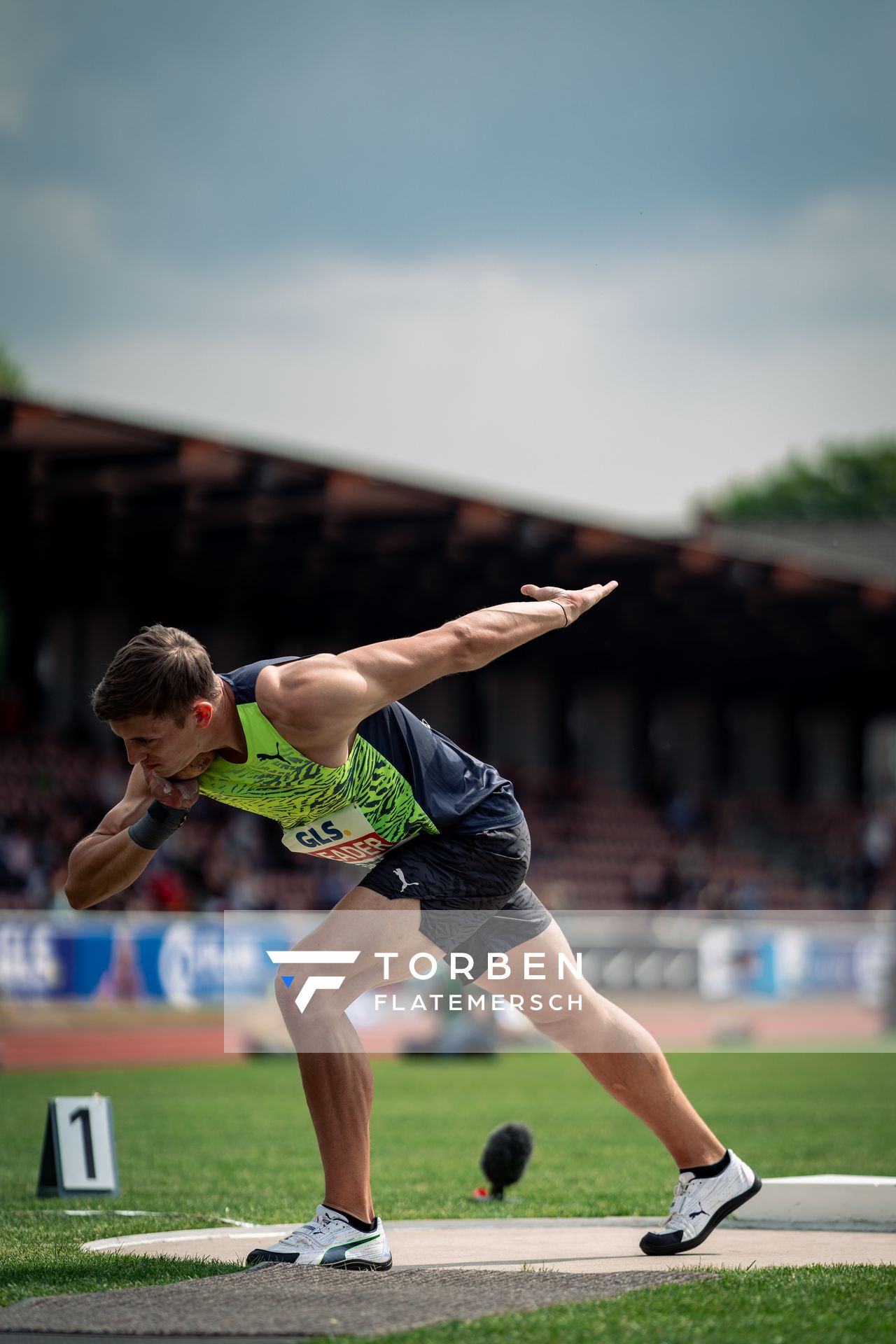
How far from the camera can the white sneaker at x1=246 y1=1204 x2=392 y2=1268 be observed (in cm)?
442

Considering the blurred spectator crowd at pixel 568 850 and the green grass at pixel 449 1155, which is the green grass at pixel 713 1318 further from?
the blurred spectator crowd at pixel 568 850

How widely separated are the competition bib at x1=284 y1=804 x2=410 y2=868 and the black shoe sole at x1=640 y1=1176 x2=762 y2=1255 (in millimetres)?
1412

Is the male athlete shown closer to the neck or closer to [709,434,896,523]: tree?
the neck

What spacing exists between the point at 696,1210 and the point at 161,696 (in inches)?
88.8

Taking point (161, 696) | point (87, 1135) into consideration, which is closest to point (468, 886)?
point (161, 696)

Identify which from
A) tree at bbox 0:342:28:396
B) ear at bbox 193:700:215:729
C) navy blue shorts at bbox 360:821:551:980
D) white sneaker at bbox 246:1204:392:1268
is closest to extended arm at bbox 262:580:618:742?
ear at bbox 193:700:215:729

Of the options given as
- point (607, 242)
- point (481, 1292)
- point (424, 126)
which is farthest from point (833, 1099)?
point (424, 126)

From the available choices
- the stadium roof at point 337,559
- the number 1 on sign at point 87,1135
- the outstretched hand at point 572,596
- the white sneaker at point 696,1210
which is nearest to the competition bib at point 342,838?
the outstretched hand at point 572,596

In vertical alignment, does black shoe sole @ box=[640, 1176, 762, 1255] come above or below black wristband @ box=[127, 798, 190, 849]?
below

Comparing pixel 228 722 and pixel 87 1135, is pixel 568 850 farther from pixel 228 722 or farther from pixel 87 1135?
pixel 228 722

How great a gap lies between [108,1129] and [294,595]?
869 inches

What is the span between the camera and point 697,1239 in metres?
4.84

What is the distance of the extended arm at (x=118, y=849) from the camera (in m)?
4.34
